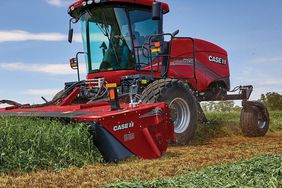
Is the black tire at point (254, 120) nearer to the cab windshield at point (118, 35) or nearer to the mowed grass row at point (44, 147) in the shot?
the cab windshield at point (118, 35)

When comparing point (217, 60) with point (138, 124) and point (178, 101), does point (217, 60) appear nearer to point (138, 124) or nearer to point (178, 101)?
point (178, 101)

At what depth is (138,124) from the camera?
540 centimetres

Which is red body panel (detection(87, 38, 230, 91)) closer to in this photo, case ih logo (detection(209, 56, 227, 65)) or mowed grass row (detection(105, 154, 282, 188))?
case ih logo (detection(209, 56, 227, 65))

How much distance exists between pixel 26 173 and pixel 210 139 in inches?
199

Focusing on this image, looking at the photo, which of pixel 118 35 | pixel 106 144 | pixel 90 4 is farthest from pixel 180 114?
pixel 90 4

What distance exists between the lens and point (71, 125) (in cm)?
519

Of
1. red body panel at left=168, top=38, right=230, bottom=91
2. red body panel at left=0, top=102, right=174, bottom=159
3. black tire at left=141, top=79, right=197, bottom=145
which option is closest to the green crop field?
red body panel at left=0, top=102, right=174, bottom=159

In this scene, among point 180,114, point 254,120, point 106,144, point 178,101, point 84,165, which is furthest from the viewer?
point 254,120

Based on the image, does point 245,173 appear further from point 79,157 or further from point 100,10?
point 100,10

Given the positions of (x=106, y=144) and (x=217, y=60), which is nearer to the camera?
(x=106, y=144)

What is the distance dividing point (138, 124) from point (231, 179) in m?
2.38

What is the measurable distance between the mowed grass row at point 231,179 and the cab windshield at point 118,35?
4261mm

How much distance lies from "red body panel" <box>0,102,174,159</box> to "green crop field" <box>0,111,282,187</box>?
16 centimetres

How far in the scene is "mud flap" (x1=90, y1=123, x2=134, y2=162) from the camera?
196 inches
